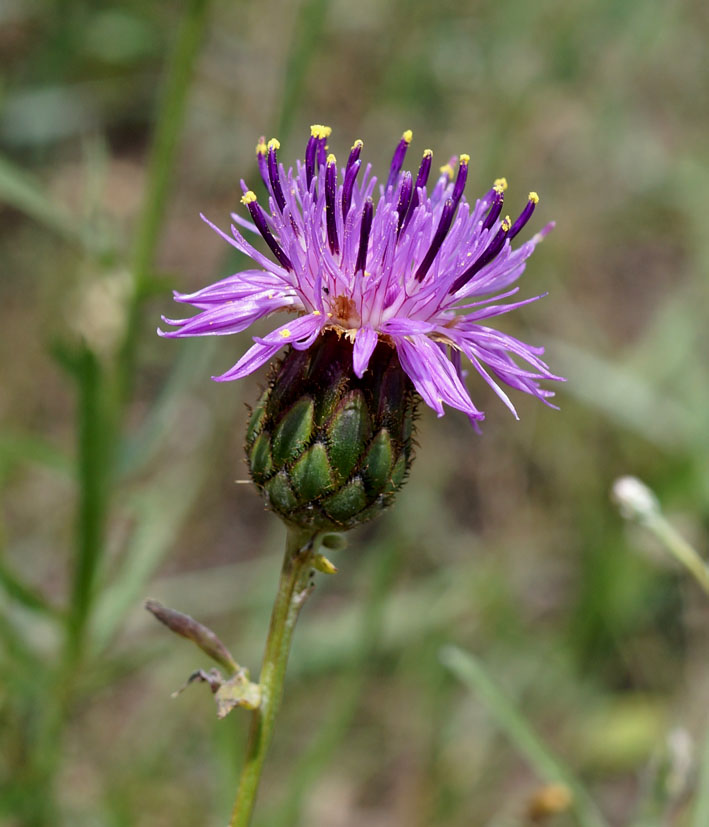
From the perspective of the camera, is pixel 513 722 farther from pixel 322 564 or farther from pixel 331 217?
pixel 331 217

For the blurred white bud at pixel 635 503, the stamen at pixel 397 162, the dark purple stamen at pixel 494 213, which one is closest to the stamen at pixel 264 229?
the stamen at pixel 397 162

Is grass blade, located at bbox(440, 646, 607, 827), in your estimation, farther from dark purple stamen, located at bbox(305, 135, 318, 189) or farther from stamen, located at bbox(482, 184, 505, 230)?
dark purple stamen, located at bbox(305, 135, 318, 189)

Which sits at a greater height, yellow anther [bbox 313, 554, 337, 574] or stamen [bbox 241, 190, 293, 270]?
stamen [bbox 241, 190, 293, 270]

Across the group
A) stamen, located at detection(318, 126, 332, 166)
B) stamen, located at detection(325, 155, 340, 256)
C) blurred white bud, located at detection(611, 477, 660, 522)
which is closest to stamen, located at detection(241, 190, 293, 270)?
stamen, located at detection(325, 155, 340, 256)

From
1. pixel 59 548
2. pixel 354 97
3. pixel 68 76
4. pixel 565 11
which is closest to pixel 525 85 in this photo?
pixel 565 11

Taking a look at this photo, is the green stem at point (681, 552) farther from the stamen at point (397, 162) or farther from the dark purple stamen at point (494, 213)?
the stamen at point (397, 162)

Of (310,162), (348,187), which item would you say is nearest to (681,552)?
(348,187)

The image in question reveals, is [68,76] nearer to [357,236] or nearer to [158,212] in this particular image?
[158,212]
